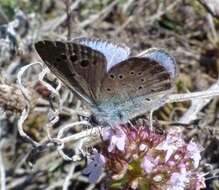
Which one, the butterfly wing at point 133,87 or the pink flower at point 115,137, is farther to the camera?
the butterfly wing at point 133,87

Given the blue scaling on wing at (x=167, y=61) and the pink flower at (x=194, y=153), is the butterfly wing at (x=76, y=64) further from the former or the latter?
the pink flower at (x=194, y=153)

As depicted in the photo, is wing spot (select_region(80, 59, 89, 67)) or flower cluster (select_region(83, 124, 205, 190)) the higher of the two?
wing spot (select_region(80, 59, 89, 67))

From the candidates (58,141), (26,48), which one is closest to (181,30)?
(26,48)

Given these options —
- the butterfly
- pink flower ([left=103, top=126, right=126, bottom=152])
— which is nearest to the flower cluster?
pink flower ([left=103, top=126, right=126, bottom=152])

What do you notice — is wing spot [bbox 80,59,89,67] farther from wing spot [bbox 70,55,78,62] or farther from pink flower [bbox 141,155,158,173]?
pink flower [bbox 141,155,158,173]

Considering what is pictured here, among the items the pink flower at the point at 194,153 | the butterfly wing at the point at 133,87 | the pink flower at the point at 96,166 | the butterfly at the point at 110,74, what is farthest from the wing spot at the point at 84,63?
the pink flower at the point at 194,153

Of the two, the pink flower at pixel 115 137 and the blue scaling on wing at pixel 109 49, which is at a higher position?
the blue scaling on wing at pixel 109 49

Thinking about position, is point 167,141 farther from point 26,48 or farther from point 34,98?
point 26,48

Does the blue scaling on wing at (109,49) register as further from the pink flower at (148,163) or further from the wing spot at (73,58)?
the pink flower at (148,163)

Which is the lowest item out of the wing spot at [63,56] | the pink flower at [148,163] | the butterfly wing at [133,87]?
the pink flower at [148,163]
